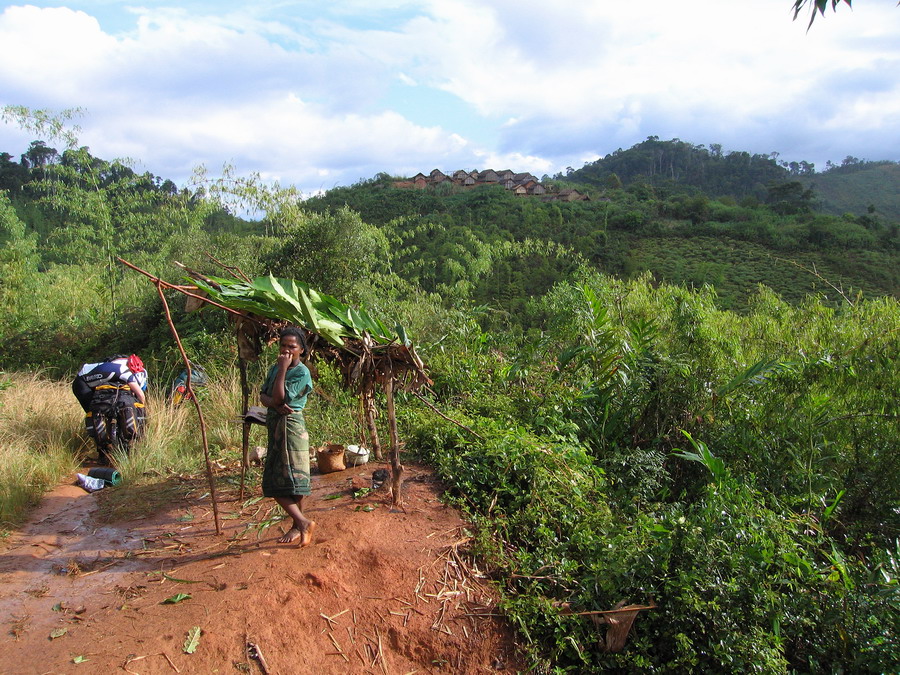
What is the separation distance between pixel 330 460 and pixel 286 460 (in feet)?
4.55

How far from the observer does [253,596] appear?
3.14 meters

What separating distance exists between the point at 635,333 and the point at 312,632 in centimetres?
428

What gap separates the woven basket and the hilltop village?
3569 cm

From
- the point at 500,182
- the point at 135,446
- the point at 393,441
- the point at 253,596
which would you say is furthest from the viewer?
the point at 500,182

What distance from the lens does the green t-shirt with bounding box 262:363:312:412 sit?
142 inches

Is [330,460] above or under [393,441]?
under

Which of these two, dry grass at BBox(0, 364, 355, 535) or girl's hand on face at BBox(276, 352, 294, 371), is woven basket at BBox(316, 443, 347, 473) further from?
girl's hand on face at BBox(276, 352, 294, 371)

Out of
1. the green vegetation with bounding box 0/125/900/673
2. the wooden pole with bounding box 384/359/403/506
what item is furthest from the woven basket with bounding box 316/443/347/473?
the wooden pole with bounding box 384/359/403/506

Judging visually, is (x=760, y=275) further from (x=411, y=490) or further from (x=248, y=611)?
(x=248, y=611)

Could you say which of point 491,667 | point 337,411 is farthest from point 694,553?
point 337,411

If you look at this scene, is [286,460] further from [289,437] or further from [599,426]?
[599,426]

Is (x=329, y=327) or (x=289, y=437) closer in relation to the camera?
(x=289, y=437)

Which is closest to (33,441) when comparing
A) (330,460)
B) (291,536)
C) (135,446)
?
(135,446)

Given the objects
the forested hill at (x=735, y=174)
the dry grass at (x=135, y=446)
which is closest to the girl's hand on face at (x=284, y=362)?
the dry grass at (x=135, y=446)
